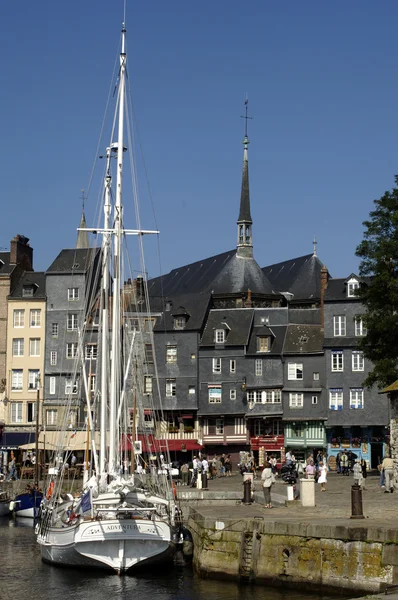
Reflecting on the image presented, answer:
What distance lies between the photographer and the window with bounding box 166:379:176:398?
76.6m

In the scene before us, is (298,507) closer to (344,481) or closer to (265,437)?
(344,481)

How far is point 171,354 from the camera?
77625 mm

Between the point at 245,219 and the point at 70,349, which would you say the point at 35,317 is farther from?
the point at 245,219

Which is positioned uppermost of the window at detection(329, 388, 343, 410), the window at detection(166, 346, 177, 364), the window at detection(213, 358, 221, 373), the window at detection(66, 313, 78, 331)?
the window at detection(66, 313, 78, 331)

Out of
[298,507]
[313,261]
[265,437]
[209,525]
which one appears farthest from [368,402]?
[209,525]

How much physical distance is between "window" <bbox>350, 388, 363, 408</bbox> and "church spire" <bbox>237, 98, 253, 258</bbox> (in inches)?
1130

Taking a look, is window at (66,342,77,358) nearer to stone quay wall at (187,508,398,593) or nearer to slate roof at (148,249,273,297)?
slate roof at (148,249,273,297)

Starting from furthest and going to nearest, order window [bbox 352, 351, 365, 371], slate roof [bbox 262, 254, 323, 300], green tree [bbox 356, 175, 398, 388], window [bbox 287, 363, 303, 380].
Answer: slate roof [bbox 262, 254, 323, 300]
window [bbox 287, 363, 303, 380]
window [bbox 352, 351, 365, 371]
green tree [bbox 356, 175, 398, 388]

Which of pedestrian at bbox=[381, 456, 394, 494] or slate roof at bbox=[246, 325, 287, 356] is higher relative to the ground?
slate roof at bbox=[246, 325, 287, 356]

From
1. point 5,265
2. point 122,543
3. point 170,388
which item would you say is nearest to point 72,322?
point 5,265

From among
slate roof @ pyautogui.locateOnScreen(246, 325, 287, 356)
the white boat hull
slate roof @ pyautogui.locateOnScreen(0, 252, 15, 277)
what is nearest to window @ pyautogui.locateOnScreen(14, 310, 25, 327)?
slate roof @ pyautogui.locateOnScreen(0, 252, 15, 277)

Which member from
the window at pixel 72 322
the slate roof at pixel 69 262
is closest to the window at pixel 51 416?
the window at pixel 72 322

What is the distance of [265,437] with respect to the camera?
241 feet

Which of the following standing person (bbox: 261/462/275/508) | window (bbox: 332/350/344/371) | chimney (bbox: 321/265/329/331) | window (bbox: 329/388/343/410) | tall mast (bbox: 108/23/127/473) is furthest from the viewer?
chimney (bbox: 321/265/329/331)
